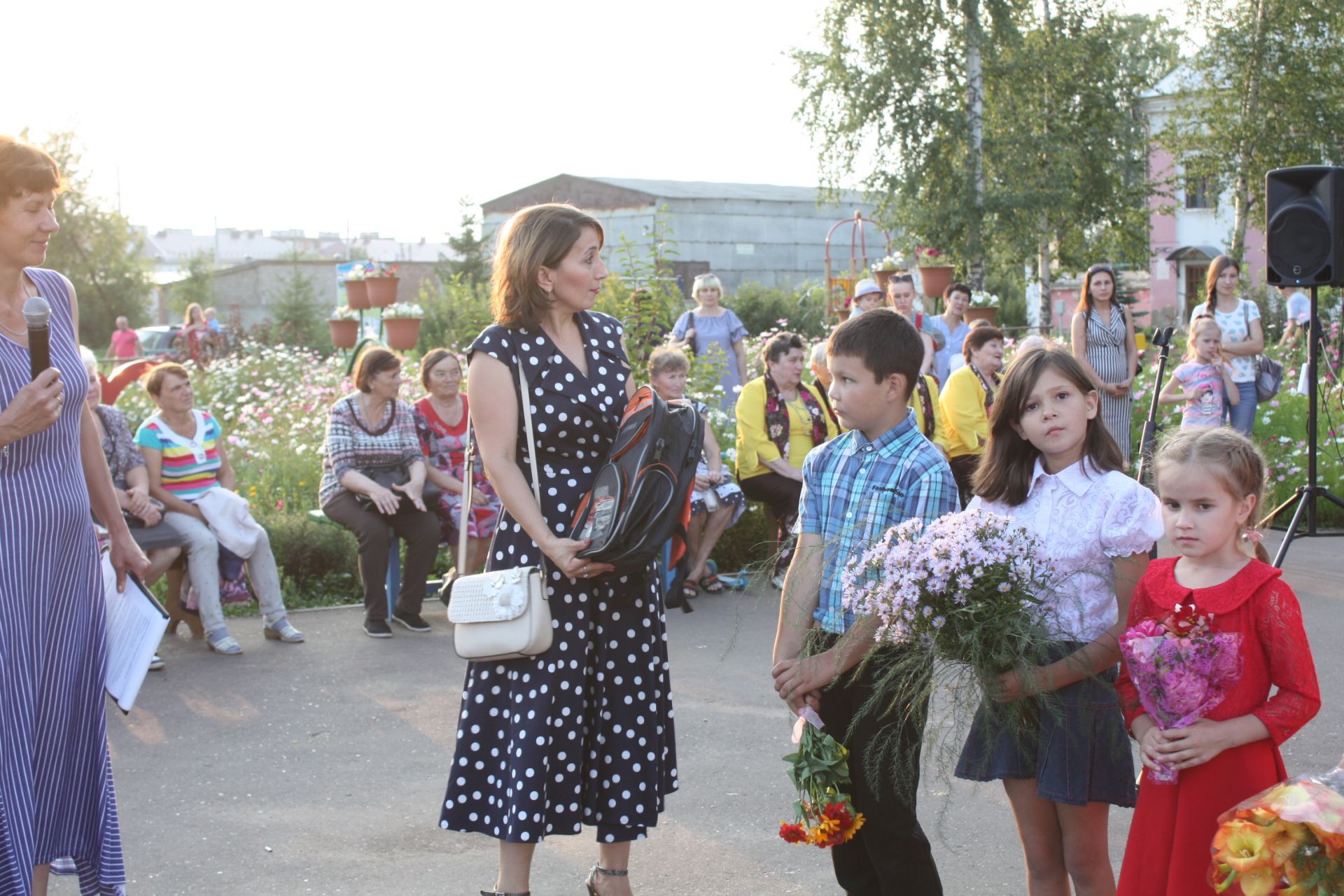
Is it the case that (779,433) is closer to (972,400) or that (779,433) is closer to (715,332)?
(972,400)

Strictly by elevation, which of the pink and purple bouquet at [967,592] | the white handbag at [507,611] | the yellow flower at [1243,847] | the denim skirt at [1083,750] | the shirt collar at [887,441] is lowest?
the denim skirt at [1083,750]

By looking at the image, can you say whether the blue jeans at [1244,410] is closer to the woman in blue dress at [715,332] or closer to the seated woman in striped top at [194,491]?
the woman in blue dress at [715,332]

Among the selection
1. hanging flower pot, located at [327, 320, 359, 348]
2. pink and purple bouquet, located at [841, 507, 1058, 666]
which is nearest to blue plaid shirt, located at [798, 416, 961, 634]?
pink and purple bouquet, located at [841, 507, 1058, 666]

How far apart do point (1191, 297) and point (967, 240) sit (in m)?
25.4

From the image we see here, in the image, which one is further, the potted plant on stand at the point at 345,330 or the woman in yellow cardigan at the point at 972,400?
the potted plant on stand at the point at 345,330

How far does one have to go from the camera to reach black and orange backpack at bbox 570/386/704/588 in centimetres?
337

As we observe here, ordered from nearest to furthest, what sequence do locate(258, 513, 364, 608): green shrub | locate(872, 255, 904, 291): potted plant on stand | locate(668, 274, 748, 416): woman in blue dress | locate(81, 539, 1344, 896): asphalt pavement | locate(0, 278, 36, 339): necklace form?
locate(0, 278, 36, 339): necklace
locate(81, 539, 1344, 896): asphalt pavement
locate(258, 513, 364, 608): green shrub
locate(668, 274, 748, 416): woman in blue dress
locate(872, 255, 904, 291): potted plant on stand

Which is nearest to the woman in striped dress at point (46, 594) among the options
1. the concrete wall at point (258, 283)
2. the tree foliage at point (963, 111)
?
the tree foliage at point (963, 111)

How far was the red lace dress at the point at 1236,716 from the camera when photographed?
2662 mm

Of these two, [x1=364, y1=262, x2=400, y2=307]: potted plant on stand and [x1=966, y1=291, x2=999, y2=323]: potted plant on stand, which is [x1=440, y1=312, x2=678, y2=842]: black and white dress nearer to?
[x1=966, y1=291, x2=999, y2=323]: potted plant on stand

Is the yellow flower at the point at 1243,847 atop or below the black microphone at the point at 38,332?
below

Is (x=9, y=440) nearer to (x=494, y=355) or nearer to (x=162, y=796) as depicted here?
(x=494, y=355)

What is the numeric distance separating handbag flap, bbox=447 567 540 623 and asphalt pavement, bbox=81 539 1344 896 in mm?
581

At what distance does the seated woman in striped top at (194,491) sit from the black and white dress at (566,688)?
13.7ft
